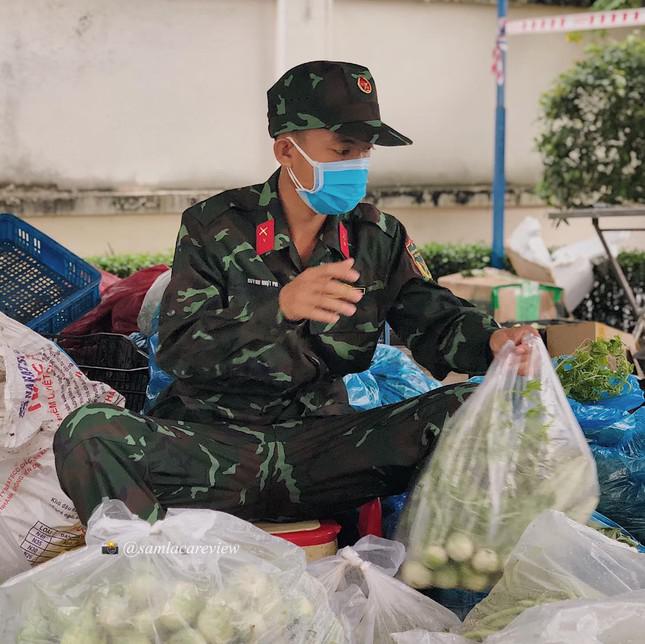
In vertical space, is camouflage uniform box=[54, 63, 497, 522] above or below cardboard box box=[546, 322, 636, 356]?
above

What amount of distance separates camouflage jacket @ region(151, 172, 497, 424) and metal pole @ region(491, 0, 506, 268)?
4.67 meters

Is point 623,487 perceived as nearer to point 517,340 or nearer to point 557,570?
point 517,340

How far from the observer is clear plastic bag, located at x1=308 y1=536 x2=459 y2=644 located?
2029 millimetres

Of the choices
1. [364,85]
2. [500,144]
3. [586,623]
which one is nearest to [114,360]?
[364,85]

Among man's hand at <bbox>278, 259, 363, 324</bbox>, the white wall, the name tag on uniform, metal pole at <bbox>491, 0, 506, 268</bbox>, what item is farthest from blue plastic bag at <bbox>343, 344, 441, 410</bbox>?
metal pole at <bbox>491, 0, 506, 268</bbox>

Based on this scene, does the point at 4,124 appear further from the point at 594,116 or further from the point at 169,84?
the point at 594,116

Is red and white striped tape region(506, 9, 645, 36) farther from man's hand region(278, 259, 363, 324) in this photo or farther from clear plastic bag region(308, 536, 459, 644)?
clear plastic bag region(308, 536, 459, 644)

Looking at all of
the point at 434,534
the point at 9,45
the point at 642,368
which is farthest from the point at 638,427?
the point at 9,45

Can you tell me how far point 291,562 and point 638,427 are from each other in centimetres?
131

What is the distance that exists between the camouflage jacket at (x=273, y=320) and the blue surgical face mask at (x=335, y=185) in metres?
0.12

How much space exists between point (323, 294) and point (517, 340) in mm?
536

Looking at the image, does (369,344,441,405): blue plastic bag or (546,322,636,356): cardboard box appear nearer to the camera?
(369,344,441,405): blue plastic bag

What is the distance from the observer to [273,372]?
240 centimetres

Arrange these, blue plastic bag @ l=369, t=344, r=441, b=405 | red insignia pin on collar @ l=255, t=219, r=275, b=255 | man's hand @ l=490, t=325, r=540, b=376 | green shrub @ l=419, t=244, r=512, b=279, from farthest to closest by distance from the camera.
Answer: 1. green shrub @ l=419, t=244, r=512, b=279
2. blue plastic bag @ l=369, t=344, r=441, b=405
3. red insignia pin on collar @ l=255, t=219, r=275, b=255
4. man's hand @ l=490, t=325, r=540, b=376
